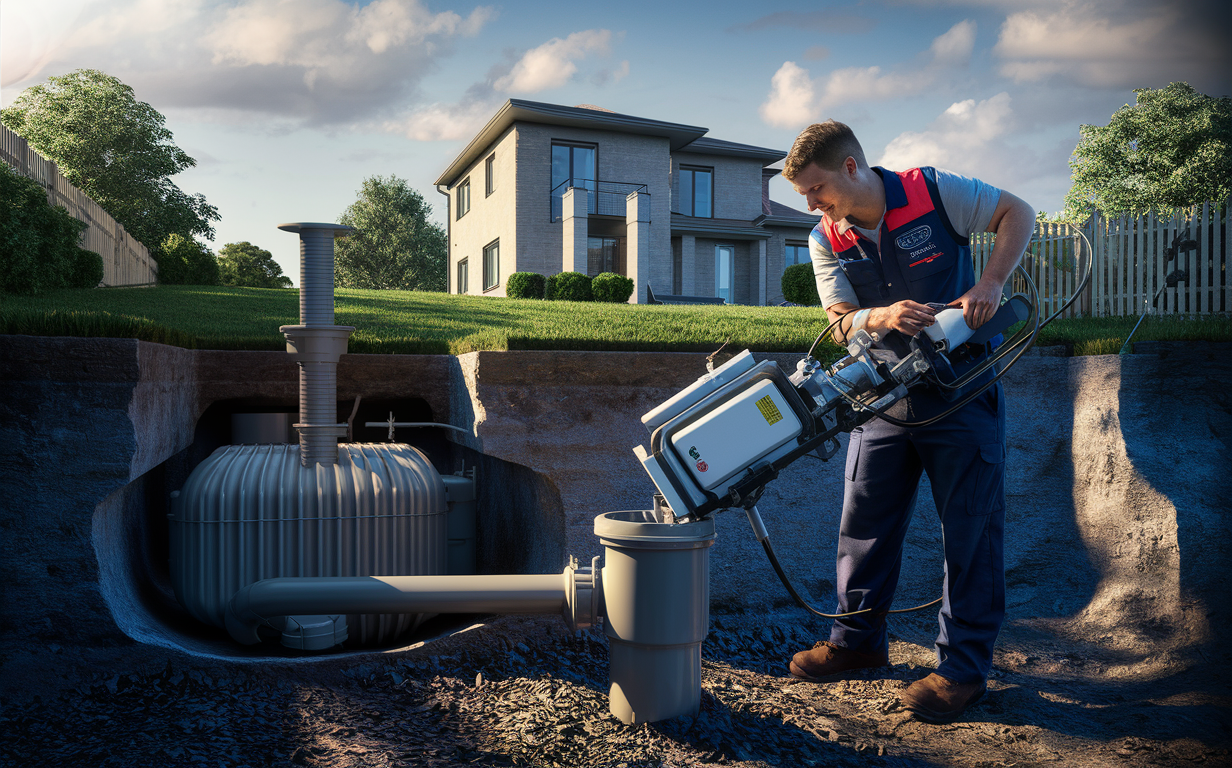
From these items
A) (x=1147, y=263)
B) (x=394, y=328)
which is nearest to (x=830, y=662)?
(x=394, y=328)

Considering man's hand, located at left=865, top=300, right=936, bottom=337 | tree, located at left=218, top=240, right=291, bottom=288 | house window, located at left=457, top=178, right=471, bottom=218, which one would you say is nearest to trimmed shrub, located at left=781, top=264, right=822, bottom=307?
house window, located at left=457, top=178, right=471, bottom=218

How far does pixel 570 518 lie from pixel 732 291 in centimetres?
2065

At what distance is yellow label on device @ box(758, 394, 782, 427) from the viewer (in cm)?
257

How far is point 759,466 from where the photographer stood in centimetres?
259

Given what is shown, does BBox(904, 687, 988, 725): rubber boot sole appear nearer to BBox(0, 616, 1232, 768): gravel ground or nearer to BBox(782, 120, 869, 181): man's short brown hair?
BBox(0, 616, 1232, 768): gravel ground

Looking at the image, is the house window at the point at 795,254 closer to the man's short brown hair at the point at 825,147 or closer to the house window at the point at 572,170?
the house window at the point at 572,170

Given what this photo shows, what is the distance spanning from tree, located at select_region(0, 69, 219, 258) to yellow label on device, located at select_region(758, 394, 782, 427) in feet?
97.5

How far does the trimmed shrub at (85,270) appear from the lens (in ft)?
31.1

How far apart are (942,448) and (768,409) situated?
80cm

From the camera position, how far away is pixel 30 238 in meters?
7.21

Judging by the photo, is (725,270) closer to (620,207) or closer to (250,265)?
(620,207)

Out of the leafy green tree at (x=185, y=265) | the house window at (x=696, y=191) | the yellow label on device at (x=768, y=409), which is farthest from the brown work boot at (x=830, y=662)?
the house window at (x=696, y=191)

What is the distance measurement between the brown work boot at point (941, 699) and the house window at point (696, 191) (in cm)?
2146

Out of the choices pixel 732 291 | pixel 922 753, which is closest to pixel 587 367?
pixel 922 753
